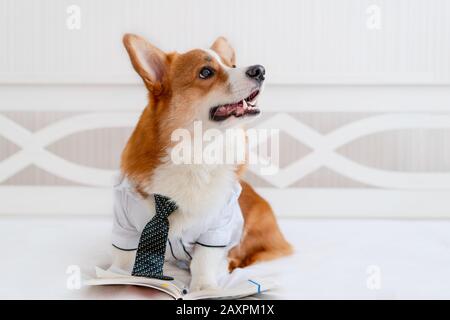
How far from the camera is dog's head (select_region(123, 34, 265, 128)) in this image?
1382mm

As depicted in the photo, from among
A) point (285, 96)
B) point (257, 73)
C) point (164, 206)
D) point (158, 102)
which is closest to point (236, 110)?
point (257, 73)

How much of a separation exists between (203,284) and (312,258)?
1.62ft

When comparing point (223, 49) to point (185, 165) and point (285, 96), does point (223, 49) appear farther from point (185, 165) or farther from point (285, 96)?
point (285, 96)

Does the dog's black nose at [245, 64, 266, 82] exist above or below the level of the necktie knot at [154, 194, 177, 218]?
above

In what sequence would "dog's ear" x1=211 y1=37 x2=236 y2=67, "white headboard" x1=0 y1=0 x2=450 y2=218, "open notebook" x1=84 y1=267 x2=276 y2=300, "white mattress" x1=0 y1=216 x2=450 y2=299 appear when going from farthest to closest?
"white headboard" x1=0 y1=0 x2=450 y2=218 < "dog's ear" x1=211 y1=37 x2=236 y2=67 < "white mattress" x1=0 y1=216 x2=450 y2=299 < "open notebook" x1=84 y1=267 x2=276 y2=300

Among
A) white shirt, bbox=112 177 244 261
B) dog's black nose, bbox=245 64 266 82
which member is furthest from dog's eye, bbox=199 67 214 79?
white shirt, bbox=112 177 244 261

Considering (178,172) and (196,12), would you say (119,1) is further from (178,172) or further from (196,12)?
(178,172)

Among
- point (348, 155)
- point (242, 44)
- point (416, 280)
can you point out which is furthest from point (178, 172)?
point (348, 155)

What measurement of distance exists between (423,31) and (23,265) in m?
1.89

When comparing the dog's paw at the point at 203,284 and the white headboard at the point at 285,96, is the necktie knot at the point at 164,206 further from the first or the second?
the white headboard at the point at 285,96

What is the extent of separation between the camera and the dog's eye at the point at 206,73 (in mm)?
1420

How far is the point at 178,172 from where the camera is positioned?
1.42 metres

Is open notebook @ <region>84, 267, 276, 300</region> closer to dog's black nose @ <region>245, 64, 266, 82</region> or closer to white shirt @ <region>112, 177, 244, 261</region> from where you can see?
white shirt @ <region>112, 177, 244, 261</region>

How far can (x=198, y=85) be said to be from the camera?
143cm
